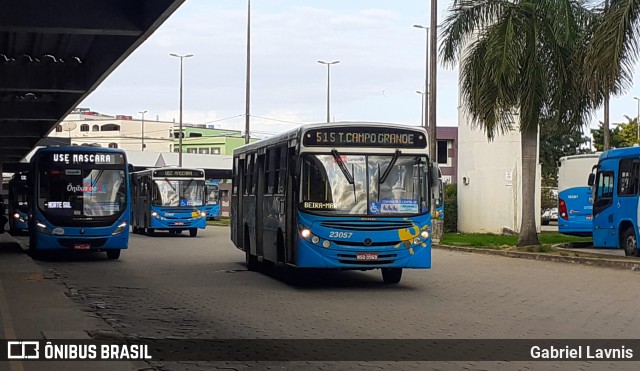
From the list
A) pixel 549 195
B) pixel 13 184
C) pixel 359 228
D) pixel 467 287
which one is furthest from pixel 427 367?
pixel 549 195

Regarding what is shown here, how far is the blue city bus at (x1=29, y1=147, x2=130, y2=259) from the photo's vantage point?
25.1 m

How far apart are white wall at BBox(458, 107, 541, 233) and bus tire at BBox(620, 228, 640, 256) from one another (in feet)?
42.5

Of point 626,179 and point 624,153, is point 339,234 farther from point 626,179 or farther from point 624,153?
point 624,153

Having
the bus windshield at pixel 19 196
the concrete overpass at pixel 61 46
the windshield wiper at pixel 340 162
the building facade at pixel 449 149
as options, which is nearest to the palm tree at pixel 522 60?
the concrete overpass at pixel 61 46

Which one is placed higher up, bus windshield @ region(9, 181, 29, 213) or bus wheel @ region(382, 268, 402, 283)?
bus windshield @ region(9, 181, 29, 213)

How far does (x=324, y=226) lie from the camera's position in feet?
56.7

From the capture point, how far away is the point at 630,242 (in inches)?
1006

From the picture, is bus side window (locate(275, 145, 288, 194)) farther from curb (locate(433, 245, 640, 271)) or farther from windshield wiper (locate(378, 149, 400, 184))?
curb (locate(433, 245, 640, 271))

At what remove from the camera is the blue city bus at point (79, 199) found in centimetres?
2514

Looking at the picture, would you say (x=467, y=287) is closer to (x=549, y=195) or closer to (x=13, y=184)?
(x=13, y=184)

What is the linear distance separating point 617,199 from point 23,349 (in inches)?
765

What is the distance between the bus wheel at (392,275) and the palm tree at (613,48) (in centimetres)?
811

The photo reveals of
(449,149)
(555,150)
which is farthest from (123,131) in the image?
(555,150)

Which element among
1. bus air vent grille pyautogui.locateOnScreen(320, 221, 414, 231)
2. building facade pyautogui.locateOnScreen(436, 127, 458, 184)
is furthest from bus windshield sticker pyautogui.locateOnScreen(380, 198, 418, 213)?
building facade pyautogui.locateOnScreen(436, 127, 458, 184)
